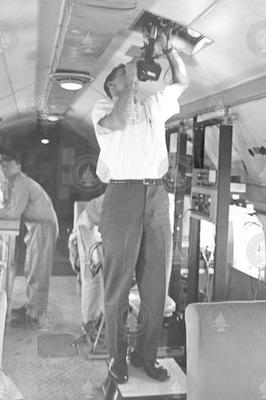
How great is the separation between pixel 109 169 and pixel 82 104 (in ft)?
0.65

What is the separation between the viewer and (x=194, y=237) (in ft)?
5.12

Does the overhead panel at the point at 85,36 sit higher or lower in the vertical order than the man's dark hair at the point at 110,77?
higher

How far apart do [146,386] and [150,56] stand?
1.01m

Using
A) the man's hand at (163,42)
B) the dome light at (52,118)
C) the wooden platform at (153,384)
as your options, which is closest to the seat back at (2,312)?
the wooden platform at (153,384)

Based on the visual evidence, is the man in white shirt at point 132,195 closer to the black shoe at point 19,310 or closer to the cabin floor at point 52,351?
the cabin floor at point 52,351

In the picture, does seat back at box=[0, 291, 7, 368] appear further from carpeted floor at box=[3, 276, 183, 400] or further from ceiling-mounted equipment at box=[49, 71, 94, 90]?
ceiling-mounted equipment at box=[49, 71, 94, 90]

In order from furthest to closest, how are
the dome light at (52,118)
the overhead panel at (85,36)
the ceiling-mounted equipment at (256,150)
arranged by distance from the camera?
the ceiling-mounted equipment at (256,150) → the dome light at (52,118) → the overhead panel at (85,36)

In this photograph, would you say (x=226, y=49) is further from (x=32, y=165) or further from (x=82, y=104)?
(x=32, y=165)

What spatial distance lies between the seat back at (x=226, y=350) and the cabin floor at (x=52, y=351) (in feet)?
1.14

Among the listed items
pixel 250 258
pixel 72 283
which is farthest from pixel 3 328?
pixel 250 258

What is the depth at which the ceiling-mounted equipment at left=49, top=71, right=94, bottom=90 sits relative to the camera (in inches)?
54.0

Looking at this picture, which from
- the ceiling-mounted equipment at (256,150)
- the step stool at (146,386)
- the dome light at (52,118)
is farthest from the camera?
the ceiling-mounted equipment at (256,150)

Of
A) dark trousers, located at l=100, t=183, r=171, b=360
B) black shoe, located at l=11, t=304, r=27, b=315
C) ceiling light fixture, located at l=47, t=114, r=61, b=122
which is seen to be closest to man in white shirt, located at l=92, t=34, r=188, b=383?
dark trousers, located at l=100, t=183, r=171, b=360

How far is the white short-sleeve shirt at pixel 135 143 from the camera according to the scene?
4.58 ft
